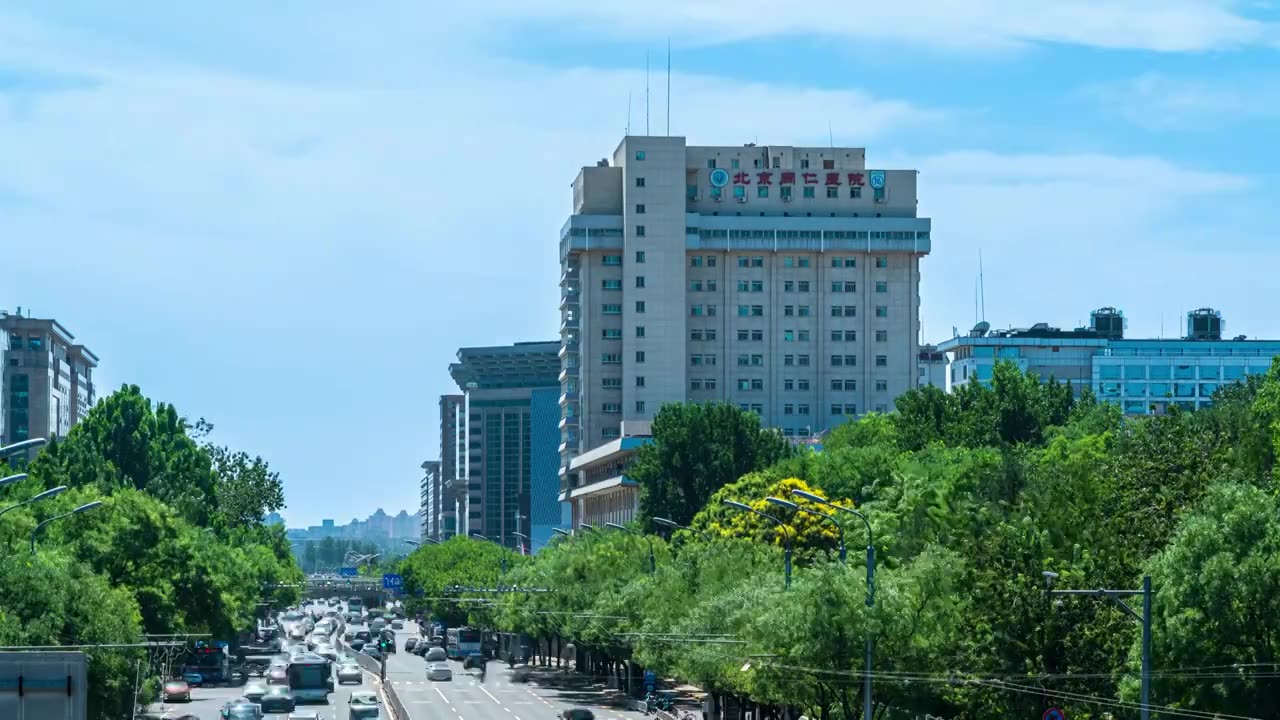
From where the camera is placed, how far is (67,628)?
77.4 meters

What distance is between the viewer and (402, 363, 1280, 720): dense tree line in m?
56.0

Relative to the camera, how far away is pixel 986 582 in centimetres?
6694

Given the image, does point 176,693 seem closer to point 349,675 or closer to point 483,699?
point 483,699

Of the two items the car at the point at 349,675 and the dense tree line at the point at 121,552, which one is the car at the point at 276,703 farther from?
the car at the point at 349,675

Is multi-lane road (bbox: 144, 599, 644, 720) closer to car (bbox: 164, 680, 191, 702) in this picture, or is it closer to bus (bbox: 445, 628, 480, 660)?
car (bbox: 164, 680, 191, 702)

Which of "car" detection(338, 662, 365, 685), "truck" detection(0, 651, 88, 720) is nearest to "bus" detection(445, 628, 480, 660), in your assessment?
"car" detection(338, 662, 365, 685)

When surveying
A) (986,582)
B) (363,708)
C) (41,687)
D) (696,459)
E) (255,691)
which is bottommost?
(255,691)

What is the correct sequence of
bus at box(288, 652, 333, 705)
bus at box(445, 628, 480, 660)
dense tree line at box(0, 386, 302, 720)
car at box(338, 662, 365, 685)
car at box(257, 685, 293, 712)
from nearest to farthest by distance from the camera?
dense tree line at box(0, 386, 302, 720) → car at box(257, 685, 293, 712) → bus at box(288, 652, 333, 705) → car at box(338, 662, 365, 685) → bus at box(445, 628, 480, 660)

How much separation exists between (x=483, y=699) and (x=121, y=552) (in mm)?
23498

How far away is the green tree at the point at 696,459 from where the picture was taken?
147 m

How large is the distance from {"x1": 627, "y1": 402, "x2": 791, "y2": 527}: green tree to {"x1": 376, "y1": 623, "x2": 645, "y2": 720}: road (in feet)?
54.1

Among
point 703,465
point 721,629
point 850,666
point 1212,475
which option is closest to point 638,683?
point 703,465

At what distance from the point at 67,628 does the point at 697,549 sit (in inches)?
1474

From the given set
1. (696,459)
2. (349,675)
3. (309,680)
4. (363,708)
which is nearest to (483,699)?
(309,680)
